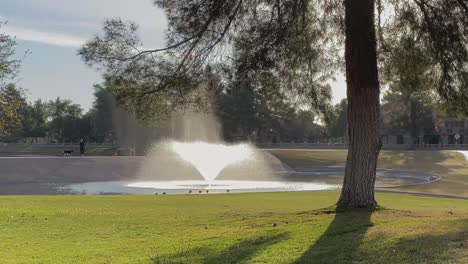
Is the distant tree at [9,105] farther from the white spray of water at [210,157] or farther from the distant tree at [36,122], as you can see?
the distant tree at [36,122]

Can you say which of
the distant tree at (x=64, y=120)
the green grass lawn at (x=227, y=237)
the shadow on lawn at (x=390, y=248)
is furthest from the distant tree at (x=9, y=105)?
the distant tree at (x=64, y=120)

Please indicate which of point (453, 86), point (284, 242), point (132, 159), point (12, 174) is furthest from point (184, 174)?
point (284, 242)

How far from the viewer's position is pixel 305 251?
722cm

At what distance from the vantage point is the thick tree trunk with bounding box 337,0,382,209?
1176 centimetres

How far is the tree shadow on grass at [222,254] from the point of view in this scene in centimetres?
697

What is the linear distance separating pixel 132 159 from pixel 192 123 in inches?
873

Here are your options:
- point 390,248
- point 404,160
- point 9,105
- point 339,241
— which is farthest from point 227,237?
point 404,160

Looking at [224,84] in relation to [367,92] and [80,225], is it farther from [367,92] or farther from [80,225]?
[80,225]

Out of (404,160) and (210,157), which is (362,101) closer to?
(210,157)

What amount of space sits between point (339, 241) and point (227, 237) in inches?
73.2

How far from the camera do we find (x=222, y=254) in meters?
7.38

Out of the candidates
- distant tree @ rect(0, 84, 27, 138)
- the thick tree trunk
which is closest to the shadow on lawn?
the thick tree trunk

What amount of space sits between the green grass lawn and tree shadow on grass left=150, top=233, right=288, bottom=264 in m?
0.01

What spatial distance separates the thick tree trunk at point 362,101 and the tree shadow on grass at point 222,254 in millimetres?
4184
